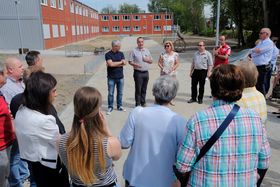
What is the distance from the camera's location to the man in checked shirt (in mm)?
1930

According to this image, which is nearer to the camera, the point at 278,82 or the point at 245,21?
the point at 278,82

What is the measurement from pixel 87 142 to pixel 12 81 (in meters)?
2.08

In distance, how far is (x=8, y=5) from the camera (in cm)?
2870

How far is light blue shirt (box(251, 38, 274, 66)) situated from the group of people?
4.69 m

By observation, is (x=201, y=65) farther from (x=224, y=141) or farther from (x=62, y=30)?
(x=62, y=30)

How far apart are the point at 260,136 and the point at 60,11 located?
3820cm

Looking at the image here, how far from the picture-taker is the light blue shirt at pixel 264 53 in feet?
22.7

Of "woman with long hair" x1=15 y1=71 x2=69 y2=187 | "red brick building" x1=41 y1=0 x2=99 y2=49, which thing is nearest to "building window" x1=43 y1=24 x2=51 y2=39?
"red brick building" x1=41 y1=0 x2=99 y2=49

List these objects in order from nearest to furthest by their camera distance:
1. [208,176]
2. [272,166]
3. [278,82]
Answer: [208,176], [272,166], [278,82]

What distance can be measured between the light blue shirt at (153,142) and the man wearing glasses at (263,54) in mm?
5447

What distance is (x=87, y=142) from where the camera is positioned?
6.73 ft

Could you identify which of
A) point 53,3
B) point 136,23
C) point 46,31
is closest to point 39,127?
point 46,31

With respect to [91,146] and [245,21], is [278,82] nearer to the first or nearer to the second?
[91,146]

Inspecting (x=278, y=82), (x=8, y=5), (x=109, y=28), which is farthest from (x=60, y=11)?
(x=109, y=28)
